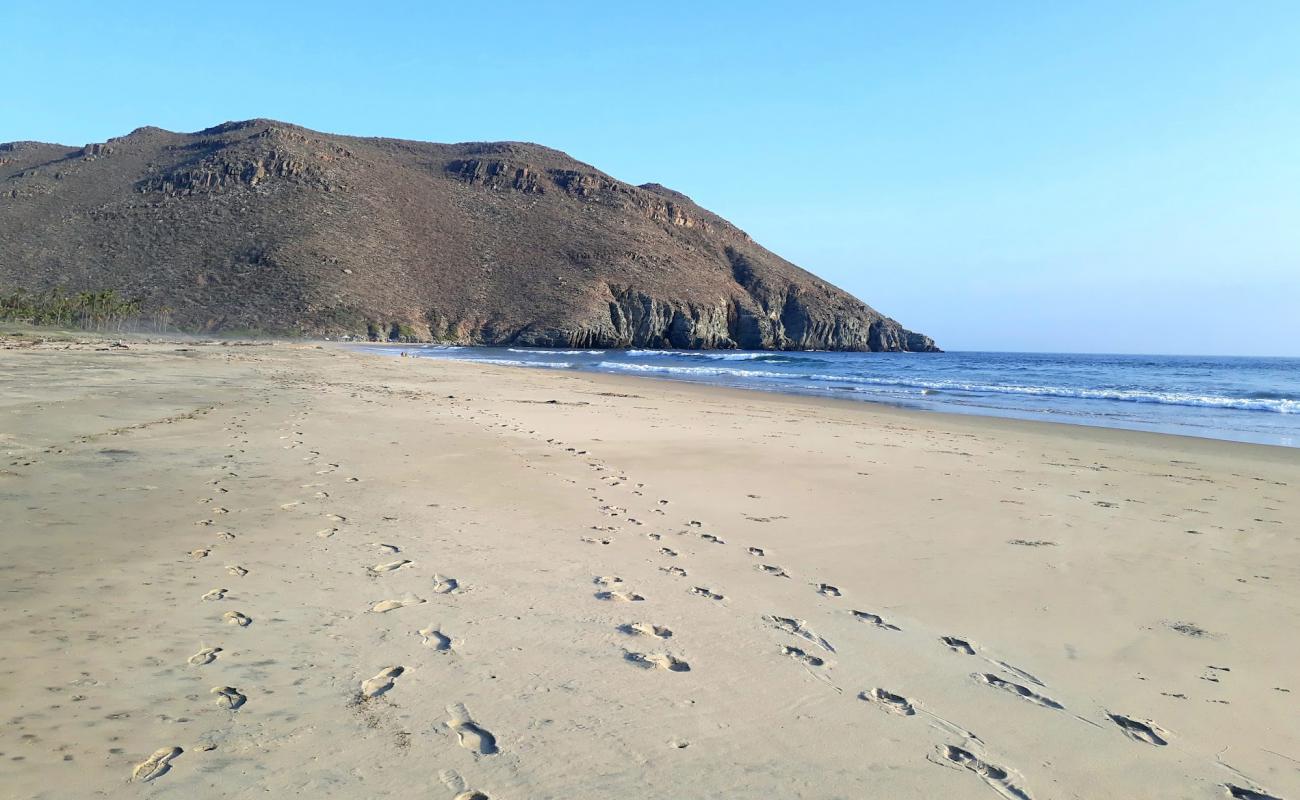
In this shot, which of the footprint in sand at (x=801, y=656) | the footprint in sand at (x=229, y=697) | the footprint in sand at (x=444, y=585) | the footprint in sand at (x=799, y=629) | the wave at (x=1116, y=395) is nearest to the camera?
the footprint in sand at (x=229, y=697)

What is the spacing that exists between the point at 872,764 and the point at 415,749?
5.35ft

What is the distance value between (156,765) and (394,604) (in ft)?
5.10

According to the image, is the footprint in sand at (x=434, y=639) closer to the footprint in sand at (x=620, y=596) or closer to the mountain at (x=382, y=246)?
the footprint in sand at (x=620, y=596)

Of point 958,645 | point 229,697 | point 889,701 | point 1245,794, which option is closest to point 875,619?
point 958,645

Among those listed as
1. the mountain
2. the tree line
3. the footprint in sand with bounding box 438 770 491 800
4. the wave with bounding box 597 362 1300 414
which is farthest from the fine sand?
the mountain

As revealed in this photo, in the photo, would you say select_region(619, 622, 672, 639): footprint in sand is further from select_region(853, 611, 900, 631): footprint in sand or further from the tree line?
the tree line

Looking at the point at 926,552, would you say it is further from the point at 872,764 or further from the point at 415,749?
the point at 415,749

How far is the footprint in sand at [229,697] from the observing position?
272cm

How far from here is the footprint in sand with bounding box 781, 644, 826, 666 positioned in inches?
136

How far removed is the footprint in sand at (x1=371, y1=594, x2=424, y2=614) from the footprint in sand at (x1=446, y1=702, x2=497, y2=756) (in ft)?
3.75

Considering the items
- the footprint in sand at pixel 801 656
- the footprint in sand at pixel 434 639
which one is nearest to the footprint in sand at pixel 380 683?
the footprint in sand at pixel 434 639

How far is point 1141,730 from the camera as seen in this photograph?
299 cm

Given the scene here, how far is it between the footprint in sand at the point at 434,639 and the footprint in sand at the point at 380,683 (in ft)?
0.86

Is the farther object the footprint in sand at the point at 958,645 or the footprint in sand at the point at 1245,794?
the footprint in sand at the point at 958,645
